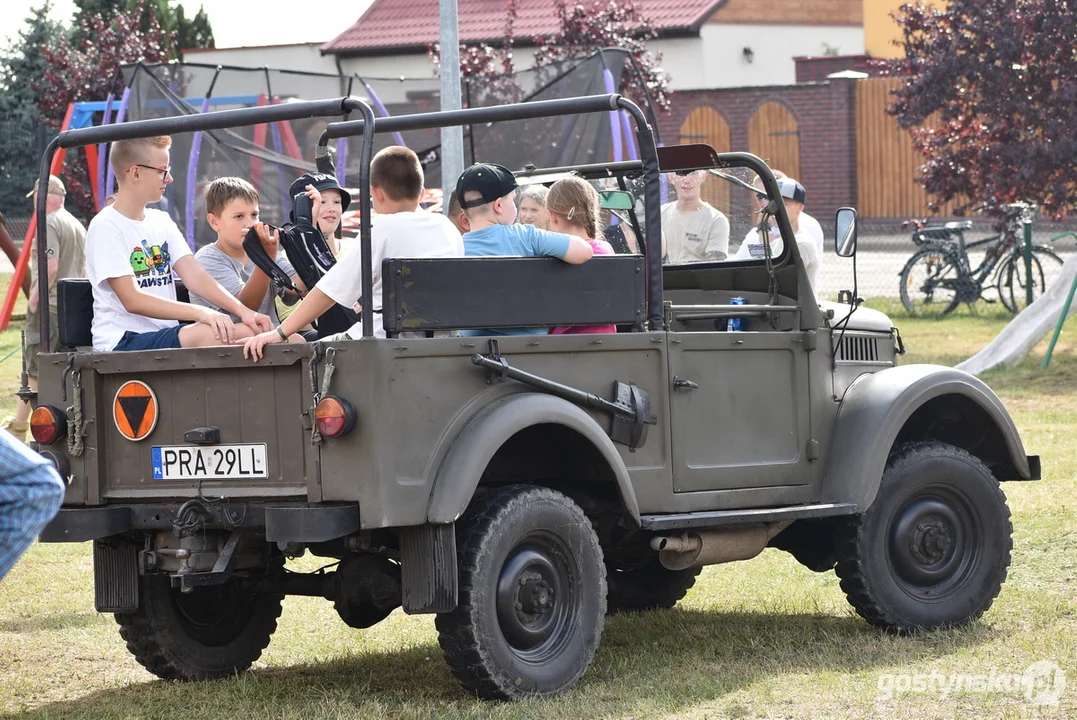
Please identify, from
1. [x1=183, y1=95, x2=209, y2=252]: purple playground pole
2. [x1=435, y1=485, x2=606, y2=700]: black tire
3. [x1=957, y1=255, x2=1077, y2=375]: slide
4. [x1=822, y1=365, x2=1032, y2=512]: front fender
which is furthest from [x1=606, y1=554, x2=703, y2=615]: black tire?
[x1=183, y1=95, x2=209, y2=252]: purple playground pole

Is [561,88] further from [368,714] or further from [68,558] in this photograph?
[368,714]

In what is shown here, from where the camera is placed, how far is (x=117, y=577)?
570 cm

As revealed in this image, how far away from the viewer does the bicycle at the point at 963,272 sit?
20.4 metres

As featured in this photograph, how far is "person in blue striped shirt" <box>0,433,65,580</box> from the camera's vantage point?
2.71 m

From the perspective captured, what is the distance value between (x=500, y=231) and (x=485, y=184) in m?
0.19

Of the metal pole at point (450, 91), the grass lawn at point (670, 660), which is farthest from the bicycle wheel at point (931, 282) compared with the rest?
the grass lawn at point (670, 660)

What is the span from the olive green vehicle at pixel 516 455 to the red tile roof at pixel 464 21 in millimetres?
30707

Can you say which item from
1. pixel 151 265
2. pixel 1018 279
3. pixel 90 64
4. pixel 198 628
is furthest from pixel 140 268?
pixel 90 64

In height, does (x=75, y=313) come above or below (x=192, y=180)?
below

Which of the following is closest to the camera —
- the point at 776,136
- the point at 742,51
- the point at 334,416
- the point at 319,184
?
the point at 334,416

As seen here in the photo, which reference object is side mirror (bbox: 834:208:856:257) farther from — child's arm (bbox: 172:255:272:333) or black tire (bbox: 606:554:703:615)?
child's arm (bbox: 172:255:272:333)

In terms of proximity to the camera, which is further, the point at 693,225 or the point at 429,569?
the point at 693,225

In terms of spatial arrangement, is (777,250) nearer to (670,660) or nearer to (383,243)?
(670,660)

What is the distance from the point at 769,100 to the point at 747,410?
2816cm
